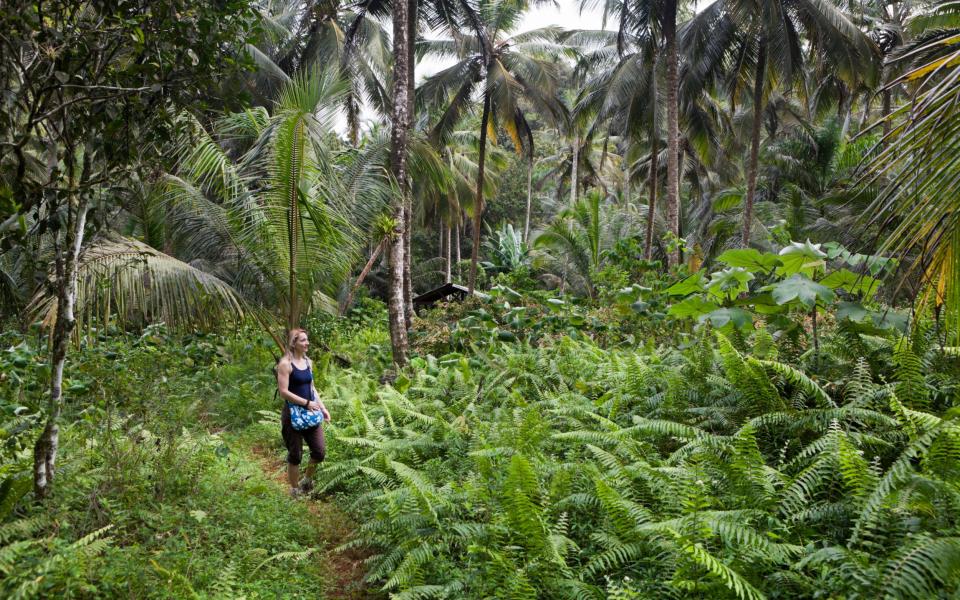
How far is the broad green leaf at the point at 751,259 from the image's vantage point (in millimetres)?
5750

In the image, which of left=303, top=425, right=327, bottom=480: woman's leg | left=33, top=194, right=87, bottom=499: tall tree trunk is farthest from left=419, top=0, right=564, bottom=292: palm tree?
left=33, top=194, right=87, bottom=499: tall tree trunk

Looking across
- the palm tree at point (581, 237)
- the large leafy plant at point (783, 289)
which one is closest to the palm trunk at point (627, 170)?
the palm tree at point (581, 237)

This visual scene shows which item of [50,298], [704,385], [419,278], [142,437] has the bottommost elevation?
[419,278]

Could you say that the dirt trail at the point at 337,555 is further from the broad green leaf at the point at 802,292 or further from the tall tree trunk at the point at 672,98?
the tall tree trunk at the point at 672,98

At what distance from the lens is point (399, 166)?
10.2m

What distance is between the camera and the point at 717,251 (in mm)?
24078

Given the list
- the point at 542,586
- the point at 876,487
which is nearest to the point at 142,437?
the point at 542,586

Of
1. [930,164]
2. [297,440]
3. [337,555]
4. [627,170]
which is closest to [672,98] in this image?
[297,440]

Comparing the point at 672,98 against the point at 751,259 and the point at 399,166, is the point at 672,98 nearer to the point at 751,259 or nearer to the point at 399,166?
the point at 399,166

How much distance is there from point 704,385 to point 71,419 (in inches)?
252

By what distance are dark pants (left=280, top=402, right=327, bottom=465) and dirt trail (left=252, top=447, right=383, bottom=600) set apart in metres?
0.40

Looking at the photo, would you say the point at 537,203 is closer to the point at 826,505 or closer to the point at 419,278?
the point at 419,278

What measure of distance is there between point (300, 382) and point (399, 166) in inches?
196

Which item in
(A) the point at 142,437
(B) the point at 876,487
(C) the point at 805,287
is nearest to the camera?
(B) the point at 876,487
